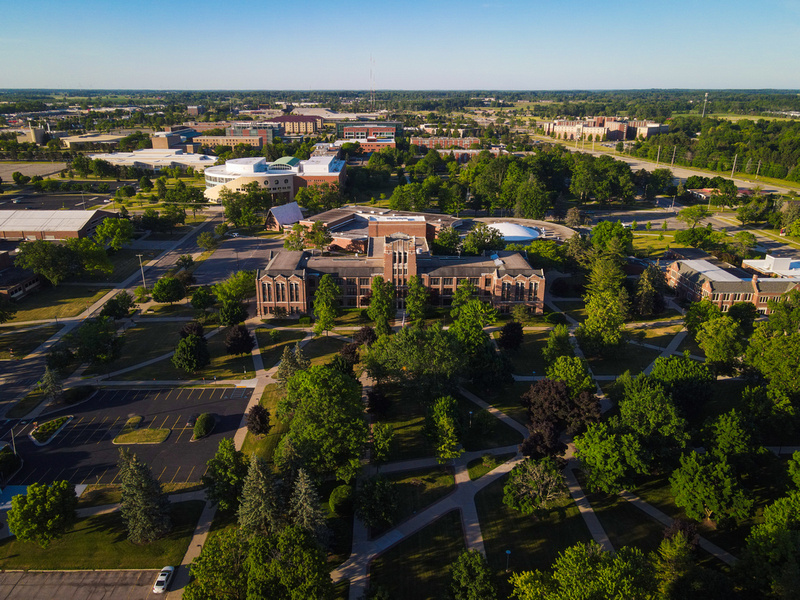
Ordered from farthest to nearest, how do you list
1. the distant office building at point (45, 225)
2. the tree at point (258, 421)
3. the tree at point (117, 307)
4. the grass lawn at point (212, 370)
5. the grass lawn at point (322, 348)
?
1. the distant office building at point (45, 225)
2. the tree at point (117, 307)
3. the grass lawn at point (322, 348)
4. the grass lawn at point (212, 370)
5. the tree at point (258, 421)

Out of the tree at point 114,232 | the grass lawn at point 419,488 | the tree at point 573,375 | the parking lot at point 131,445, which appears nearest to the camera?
the grass lawn at point 419,488

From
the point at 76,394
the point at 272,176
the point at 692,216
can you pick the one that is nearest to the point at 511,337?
the point at 76,394

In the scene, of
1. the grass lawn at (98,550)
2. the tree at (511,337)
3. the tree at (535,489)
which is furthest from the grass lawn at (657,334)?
the grass lawn at (98,550)

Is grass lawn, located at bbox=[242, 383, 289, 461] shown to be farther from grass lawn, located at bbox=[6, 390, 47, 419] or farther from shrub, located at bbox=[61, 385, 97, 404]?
grass lawn, located at bbox=[6, 390, 47, 419]

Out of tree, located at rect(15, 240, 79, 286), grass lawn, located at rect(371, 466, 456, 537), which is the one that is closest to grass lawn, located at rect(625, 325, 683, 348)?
grass lawn, located at rect(371, 466, 456, 537)

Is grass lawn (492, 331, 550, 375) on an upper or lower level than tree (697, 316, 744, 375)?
lower

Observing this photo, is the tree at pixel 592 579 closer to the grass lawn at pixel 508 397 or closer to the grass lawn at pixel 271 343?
the grass lawn at pixel 508 397

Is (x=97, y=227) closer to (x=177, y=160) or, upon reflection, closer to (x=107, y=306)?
(x=107, y=306)
